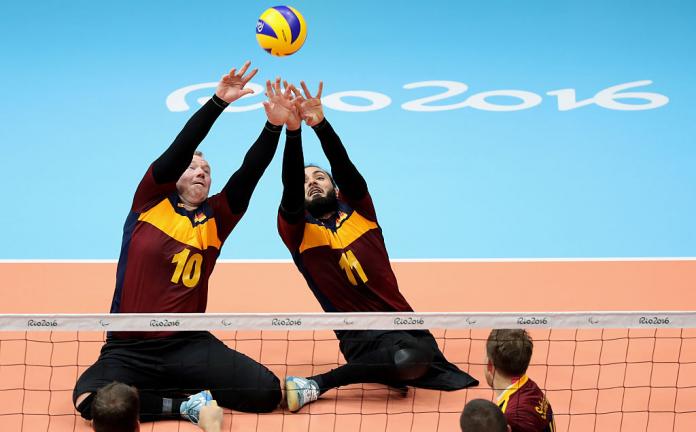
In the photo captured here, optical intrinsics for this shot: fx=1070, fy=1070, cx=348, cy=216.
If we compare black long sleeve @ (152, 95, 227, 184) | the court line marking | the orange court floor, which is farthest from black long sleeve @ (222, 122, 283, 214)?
the court line marking

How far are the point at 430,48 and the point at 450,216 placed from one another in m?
3.75

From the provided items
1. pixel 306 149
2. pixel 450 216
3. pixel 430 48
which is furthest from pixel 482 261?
pixel 430 48

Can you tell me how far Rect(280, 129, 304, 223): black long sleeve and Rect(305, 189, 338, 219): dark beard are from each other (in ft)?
1.07

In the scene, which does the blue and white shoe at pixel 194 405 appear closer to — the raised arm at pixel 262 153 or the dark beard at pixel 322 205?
the raised arm at pixel 262 153

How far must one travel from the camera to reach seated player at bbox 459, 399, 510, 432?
14.7 ft

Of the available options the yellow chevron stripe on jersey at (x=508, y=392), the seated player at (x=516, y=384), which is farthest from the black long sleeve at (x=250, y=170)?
the yellow chevron stripe on jersey at (x=508, y=392)

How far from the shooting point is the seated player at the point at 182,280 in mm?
6594

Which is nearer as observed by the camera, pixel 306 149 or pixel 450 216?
pixel 450 216

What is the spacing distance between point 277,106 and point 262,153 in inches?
12.8

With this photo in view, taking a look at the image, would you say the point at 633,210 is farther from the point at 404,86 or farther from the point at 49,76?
the point at 49,76

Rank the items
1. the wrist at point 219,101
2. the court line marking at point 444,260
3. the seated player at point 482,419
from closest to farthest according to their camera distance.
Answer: the seated player at point 482,419, the wrist at point 219,101, the court line marking at point 444,260

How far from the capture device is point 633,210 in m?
11.0

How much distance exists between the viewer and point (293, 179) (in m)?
6.97

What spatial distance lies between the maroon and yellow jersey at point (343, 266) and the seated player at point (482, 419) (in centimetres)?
269
